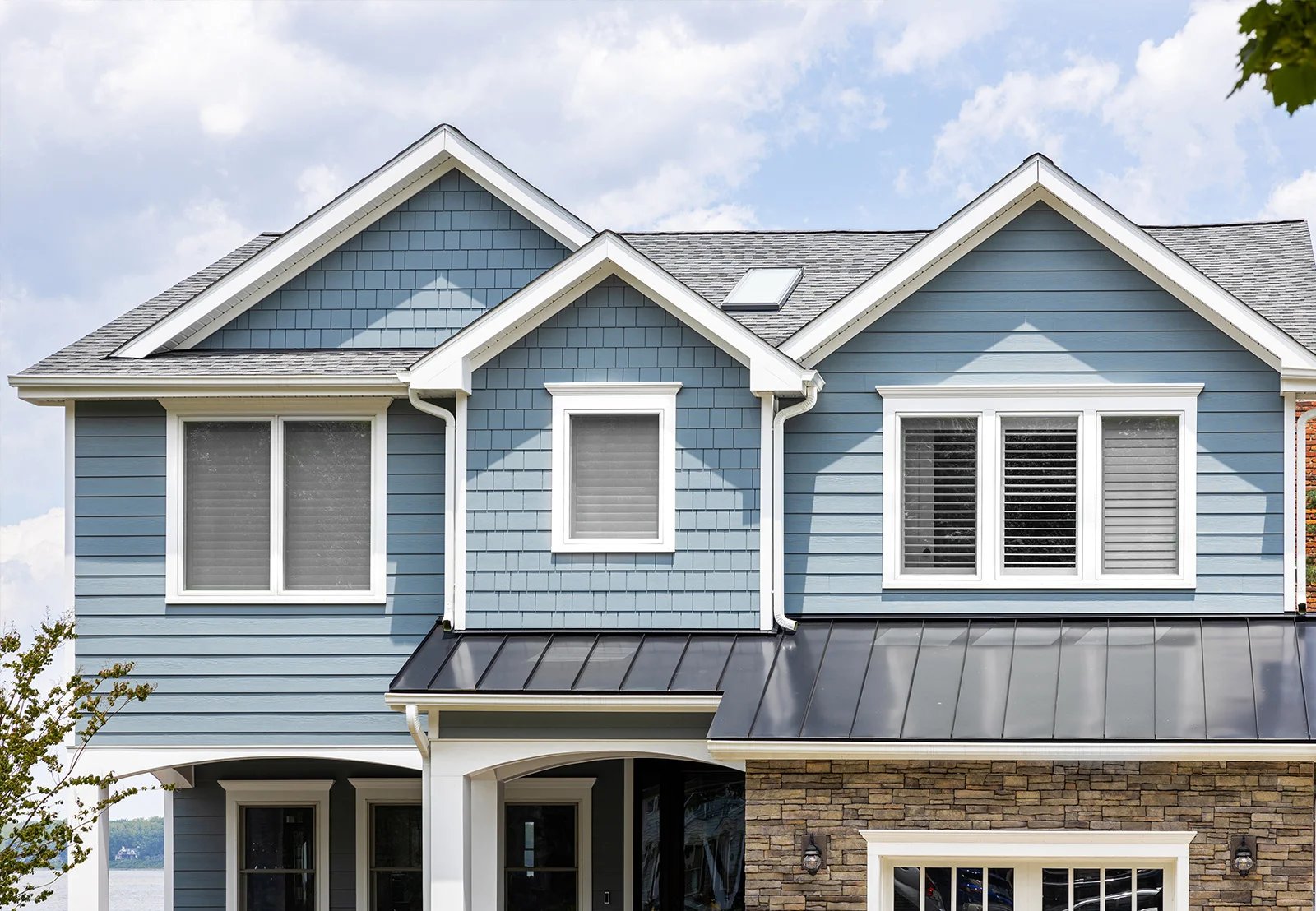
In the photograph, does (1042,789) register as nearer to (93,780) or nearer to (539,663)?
(539,663)

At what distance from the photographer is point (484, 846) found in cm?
1276

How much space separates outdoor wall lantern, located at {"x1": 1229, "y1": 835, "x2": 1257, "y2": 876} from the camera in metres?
11.1

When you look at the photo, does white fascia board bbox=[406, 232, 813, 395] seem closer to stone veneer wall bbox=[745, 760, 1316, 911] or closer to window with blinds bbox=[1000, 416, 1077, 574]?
window with blinds bbox=[1000, 416, 1077, 574]

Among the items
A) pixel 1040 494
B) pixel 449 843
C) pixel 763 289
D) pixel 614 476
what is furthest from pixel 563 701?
pixel 763 289

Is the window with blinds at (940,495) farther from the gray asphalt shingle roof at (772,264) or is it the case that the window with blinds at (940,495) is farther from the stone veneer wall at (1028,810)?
the stone veneer wall at (1028,810)

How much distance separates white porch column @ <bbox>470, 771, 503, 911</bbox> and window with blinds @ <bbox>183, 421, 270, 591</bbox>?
102 inches

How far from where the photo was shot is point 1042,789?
11.5m

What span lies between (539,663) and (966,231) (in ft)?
16.0

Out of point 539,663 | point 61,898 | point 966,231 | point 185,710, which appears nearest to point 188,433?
point 185,710

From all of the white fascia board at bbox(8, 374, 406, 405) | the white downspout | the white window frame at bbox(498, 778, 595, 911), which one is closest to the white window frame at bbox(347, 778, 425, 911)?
the white window frame at bbox(498, 778, 595, 911)

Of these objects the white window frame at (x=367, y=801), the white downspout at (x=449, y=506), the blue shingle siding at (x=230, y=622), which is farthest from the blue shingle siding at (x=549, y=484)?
the white window frame at (x=367, y=801)

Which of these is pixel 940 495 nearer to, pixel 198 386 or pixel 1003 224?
pixel 1003 224

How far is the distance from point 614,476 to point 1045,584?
141 inches

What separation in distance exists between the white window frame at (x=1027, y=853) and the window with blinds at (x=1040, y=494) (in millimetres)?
2456
